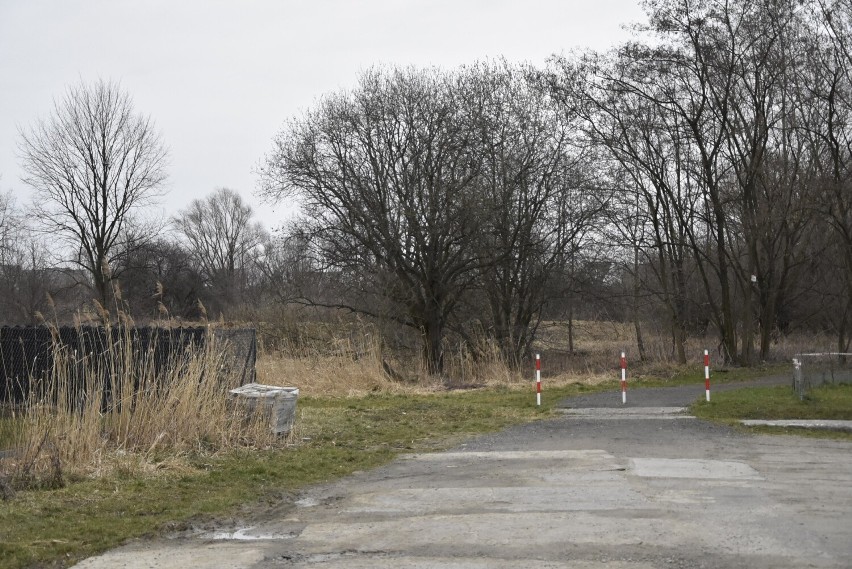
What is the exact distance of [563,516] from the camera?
7.58m

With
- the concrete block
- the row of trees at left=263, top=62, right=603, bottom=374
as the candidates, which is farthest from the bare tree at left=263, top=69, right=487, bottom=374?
the concrete block

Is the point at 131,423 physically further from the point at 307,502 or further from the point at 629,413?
the point at 629,413

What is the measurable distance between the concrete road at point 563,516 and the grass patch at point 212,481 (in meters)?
0.42

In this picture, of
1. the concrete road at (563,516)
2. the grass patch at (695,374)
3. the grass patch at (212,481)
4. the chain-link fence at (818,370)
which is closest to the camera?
the concrete road at (563,516)

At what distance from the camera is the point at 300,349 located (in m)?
27.9

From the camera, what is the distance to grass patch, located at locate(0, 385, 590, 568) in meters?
7.15

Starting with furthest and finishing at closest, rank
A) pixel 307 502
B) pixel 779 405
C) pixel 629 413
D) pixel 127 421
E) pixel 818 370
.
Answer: pixel 818 370
pixel 629 413
pixel 779 405
pixel 127 421
pixel 307 502

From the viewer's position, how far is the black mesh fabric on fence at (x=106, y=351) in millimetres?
11109

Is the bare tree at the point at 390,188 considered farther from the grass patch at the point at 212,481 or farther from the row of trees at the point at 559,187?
the grass patch at the point at 212,481

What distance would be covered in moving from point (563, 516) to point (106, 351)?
21.4 ft

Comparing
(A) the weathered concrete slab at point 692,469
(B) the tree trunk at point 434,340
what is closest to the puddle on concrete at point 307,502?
(A) the weathered concrete slab at point 692,469

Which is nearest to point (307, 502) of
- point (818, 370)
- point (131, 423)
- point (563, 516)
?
point (563, 516)

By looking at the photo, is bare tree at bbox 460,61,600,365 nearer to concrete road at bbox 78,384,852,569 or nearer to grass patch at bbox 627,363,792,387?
grass patch at bbox 627,363,792,387

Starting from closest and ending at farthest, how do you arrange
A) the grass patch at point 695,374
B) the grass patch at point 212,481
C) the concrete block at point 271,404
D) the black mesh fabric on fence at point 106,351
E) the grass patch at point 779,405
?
the grass patch at point 212,481 < the black mesh fabric on fence at point 106,351 < the concrete block at point 271,404 < the grass patch at point 779,405 < the grass patch at point 695,374
